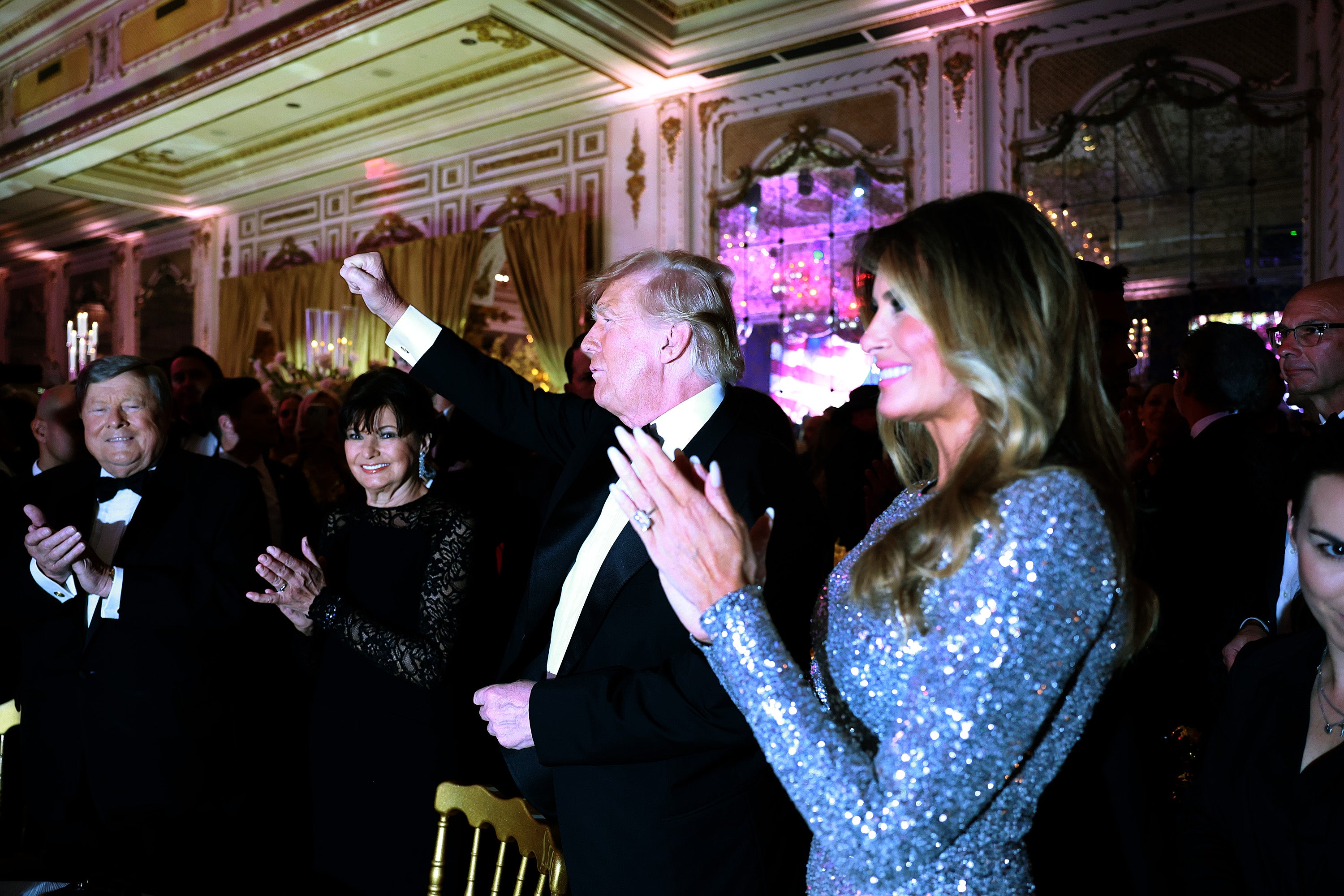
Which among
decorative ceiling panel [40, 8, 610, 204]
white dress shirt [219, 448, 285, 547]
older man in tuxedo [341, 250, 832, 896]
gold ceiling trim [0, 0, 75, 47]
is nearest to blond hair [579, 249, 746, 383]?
older man in tuxedo [341, 250, 832, 896]

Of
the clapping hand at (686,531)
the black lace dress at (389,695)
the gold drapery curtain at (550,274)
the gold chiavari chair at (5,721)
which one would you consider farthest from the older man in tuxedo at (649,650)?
the gold drapery curtain at (550,274)

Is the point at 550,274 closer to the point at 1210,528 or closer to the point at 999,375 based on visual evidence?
the point at 1210,528

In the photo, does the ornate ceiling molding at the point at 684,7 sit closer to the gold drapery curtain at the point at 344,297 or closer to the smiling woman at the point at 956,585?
the gold drapery curtain at the point at 344,297

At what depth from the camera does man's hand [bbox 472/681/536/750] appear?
153 cm

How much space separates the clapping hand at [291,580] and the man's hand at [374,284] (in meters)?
0.60

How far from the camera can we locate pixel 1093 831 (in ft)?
3.90

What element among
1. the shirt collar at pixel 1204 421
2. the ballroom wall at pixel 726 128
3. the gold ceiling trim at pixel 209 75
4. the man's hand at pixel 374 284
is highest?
the gold ceiling trim at pixel 209 75

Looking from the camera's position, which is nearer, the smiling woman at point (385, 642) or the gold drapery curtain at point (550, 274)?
the smiling woman at point (385, 642)

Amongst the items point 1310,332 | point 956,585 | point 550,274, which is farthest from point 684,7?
point 956,585

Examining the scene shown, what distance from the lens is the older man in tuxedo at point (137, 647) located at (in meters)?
2.45

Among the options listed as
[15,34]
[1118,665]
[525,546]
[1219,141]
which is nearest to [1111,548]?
[1118,665]

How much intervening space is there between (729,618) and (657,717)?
1.46 feet

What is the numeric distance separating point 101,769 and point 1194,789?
8.27 feet

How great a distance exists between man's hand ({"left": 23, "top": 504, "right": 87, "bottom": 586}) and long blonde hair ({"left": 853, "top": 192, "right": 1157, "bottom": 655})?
203 cm
